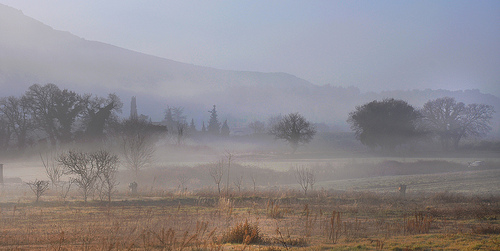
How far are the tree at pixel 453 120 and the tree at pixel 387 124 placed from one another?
6.96 metres

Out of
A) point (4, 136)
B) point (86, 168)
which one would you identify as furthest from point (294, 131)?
point (86, 168)

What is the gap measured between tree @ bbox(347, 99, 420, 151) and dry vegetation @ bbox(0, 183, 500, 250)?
2059 inches

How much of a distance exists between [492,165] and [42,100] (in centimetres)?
6906

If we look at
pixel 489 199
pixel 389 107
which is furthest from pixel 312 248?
pixel 389 107

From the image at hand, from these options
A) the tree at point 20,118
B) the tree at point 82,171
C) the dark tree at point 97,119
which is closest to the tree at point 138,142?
the dark tree at point 97,119

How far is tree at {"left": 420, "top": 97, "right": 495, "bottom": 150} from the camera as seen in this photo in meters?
81.8

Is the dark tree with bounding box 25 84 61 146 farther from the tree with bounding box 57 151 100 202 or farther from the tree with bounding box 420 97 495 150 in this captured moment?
the tree with bounding box 420 97 495 150

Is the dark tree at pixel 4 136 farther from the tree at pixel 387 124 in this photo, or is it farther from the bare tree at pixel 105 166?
the tree at pixel 387 124

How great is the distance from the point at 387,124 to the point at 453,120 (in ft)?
59.8

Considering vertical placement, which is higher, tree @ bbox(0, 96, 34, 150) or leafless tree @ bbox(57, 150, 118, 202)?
tree @ bbox(0, 96, 34, 150)

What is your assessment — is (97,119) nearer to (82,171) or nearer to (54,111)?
(54,111)

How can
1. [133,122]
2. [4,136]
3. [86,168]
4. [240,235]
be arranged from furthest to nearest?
[4,136]
[133,122]
[86,168]
[240,235]

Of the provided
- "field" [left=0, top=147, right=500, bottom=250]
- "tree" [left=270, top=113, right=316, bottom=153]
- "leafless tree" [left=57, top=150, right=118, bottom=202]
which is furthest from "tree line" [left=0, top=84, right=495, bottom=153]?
"field" [left=0, top=147, right=500, bottom=250]

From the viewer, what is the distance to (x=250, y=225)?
12.0 m
